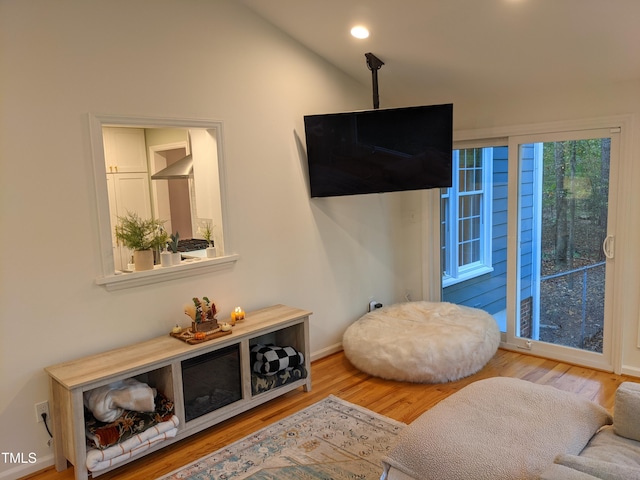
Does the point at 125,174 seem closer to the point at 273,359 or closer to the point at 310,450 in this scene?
the point at 273,359

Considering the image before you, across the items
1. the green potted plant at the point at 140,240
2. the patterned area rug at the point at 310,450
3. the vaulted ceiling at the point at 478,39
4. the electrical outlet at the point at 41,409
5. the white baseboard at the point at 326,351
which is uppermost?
the vaulted ceiling at the point at 478,39

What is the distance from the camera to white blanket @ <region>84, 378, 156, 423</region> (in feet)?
8.82

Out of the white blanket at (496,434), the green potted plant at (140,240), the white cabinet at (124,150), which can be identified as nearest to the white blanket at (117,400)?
the green potted plant at (140,240)

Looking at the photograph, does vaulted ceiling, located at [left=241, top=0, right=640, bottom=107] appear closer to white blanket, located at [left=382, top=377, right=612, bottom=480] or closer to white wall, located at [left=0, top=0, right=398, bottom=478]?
white wall, located at [left=0, top=0, right=398, bottom=478]

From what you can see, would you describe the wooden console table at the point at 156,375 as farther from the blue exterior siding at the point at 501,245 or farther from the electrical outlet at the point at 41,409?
the blue exterior siding at the point at 501,245

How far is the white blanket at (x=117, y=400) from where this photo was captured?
8.82ft

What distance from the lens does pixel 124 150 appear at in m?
5.16

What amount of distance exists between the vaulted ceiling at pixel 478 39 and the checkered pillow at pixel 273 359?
7.86 ft

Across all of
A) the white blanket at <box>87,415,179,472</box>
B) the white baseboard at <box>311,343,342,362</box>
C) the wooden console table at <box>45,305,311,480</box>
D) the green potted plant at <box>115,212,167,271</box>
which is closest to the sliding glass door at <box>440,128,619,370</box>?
the white baseboard at <box>311,343,342,362</box>

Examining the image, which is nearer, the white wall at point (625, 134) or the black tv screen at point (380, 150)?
the white wall at point (625, 134)

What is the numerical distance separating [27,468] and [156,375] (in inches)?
32.3

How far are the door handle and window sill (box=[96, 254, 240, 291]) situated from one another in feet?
9.25

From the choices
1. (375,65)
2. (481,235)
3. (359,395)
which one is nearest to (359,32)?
(375,65)

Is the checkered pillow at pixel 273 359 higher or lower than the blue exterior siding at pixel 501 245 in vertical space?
lower
